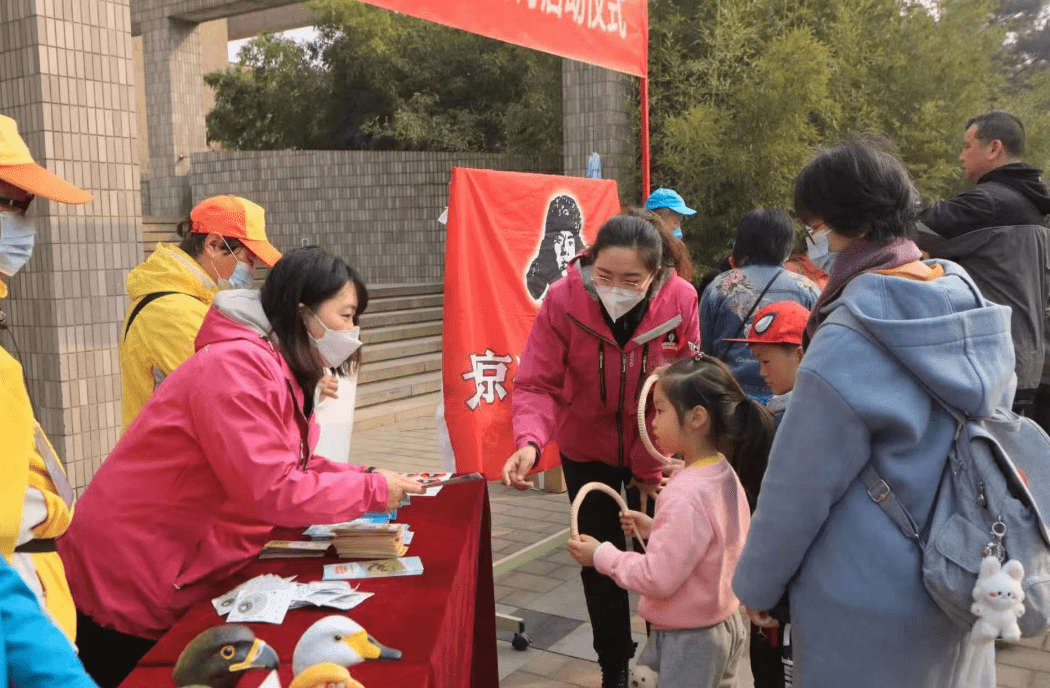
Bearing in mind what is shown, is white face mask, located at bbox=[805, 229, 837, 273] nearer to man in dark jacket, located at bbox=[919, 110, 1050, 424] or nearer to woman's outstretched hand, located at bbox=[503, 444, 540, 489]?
woman's outstretched hand, located at bbox=[503, 444, 540, 489]

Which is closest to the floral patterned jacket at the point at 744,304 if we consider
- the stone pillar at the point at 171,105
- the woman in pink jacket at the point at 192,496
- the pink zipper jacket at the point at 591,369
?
the pink zipper jacket at the point at 591,369

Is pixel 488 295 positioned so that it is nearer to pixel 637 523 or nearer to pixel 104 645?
pixel 637 523

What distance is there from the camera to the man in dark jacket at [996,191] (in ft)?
11.0

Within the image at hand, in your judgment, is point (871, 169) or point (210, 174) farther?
point (210, 174)

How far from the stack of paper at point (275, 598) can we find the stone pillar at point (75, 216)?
8.87ft

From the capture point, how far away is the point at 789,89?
828cm

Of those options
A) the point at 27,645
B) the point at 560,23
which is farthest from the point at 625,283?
Answer: the point at 27,645

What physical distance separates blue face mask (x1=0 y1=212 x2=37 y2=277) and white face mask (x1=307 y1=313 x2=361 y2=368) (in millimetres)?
640

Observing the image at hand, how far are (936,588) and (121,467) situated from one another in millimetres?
1720

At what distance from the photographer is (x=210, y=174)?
1207cm

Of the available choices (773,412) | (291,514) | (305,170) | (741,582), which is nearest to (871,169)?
(741,582)

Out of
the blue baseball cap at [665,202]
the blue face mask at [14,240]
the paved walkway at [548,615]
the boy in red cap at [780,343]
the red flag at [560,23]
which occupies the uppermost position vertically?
the red flag at [560,23]

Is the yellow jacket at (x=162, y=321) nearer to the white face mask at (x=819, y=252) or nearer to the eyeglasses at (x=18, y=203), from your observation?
the eyeglasses at (x=18, y=203)

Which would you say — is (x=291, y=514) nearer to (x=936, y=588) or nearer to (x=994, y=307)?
(x=936, y=588)
